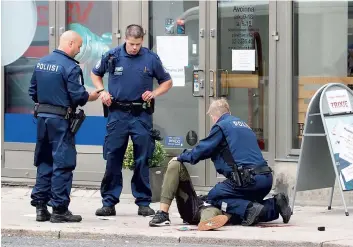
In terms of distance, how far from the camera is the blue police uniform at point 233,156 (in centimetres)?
872

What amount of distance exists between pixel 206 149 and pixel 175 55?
271 centimetres

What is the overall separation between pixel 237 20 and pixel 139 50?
5.89 feet

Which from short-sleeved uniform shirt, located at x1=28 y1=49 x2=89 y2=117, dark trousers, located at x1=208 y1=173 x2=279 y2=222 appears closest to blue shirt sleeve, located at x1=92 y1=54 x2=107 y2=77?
short-sleeved uniform shirt, located at x1=28 y1=49 x2=89 y2=117

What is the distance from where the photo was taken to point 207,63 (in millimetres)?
10961

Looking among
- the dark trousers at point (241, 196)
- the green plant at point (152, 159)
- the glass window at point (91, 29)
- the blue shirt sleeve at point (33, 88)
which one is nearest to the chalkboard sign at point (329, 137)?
the dark trousers at point (241, 196)

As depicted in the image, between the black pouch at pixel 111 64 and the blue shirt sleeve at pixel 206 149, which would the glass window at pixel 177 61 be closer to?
the black pouch at pixel 111 64

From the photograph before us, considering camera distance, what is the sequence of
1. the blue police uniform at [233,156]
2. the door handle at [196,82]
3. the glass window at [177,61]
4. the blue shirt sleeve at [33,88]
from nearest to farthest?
the blue police uniform at [233,156] → the blue shirt sleeve at [33,88] → the door handle at [196,82] → the glass window at [177,61]

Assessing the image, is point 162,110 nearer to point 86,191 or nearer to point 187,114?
point 187,114

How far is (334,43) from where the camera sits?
1055 cm

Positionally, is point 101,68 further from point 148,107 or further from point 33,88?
point 33,88

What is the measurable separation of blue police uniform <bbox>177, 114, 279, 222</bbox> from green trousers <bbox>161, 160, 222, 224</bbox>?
112 mm

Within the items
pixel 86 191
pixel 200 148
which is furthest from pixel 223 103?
pixel 86 191

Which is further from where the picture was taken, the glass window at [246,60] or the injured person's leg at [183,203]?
the glass window at [246,60]

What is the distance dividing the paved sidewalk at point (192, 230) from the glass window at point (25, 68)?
2.08 meters
